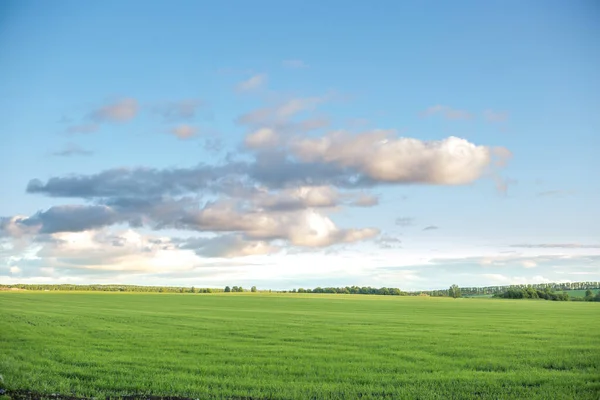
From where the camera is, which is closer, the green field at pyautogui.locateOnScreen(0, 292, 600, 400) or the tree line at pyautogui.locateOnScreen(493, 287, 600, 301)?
the green field at pyautogui.locateOnScreen(0, 292, 600, 400)

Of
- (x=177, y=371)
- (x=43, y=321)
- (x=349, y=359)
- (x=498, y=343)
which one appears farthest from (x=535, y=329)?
(x=43, y=321)

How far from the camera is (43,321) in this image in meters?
47.0

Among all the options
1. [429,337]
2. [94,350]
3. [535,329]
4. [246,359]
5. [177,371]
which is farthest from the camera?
[535,329]

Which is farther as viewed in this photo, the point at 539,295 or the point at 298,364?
the point at 539,295

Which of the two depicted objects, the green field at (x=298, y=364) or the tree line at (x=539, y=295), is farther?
the tree line at (x=539, y=295)

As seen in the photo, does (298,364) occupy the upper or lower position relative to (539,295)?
upper

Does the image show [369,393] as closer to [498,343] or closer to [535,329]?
[498,343]

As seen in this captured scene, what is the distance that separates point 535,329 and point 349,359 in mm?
27263

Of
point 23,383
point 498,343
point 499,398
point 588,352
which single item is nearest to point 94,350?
point 23,383

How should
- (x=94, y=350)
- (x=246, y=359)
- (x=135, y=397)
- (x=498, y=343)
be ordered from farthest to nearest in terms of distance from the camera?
(x=498, y=343) < (x=94, y=350) < (x=246, y=359) < (x=135, y=397)

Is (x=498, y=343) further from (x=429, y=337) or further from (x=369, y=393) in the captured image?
(x=369, y=393)

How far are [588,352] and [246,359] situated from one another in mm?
19169

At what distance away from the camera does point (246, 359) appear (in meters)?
25.2

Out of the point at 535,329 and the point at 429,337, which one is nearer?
the point at 429,337
